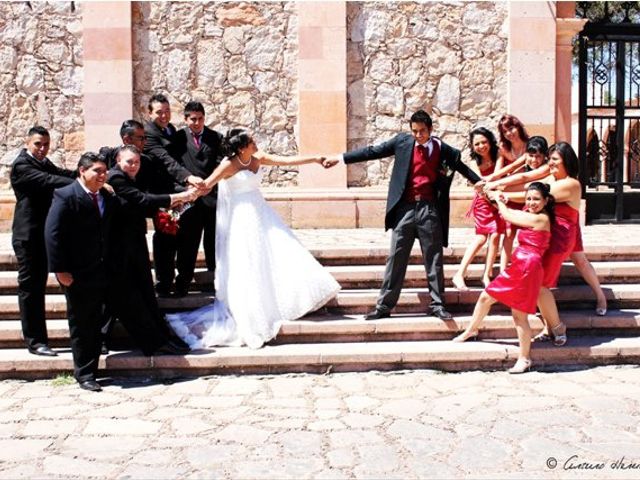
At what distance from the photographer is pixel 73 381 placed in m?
6.21

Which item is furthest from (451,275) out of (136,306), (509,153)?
(136,306)

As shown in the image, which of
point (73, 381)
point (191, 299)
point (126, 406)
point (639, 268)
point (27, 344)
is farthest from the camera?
point (639, 268)

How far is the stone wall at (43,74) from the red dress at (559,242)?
7.43 meters

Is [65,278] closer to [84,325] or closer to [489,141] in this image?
[84,325]

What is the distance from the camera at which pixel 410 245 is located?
7082 mm

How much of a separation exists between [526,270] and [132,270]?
3.38 m

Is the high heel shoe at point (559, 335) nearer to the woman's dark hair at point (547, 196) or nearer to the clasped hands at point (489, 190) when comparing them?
the woman's dark hair at point (547, 196)

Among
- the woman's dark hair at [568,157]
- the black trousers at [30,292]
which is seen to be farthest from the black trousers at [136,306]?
the woman's dark hair at [568,157]

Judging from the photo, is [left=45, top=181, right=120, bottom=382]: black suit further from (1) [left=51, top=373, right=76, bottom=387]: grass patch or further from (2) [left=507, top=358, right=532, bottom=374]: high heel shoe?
(2) [left=507, top=358, right=532, bottom=374]: high heel shoe

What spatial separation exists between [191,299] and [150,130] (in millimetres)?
1749

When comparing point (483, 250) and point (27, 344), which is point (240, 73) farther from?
point (27, 344)

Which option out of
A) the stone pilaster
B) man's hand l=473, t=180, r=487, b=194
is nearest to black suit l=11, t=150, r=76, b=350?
man's hand l=473, t=180, r=487, b=194

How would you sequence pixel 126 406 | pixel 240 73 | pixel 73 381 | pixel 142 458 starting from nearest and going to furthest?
pixel 142 458, pixel 126 406, pixel 73 381, pixel 240 73

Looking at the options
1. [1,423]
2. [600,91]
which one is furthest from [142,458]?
[600,91]
